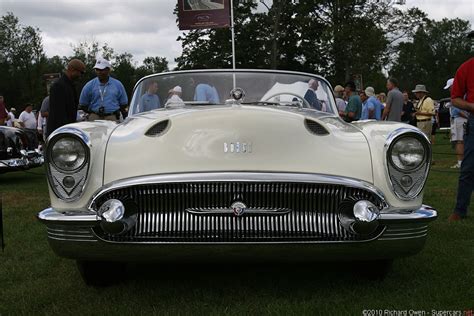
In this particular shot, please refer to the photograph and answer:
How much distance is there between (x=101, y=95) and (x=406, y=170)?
451 centimetres

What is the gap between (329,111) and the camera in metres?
3.89

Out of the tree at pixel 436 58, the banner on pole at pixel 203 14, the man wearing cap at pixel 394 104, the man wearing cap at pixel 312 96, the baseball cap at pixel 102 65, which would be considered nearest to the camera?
the man wearing cap at pixel 312 96

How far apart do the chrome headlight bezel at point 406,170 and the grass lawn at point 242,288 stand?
1.83ft

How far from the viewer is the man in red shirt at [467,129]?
4.73 m

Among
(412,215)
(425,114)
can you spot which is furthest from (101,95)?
(425,114)

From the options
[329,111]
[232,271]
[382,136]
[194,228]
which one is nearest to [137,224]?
[194,228]

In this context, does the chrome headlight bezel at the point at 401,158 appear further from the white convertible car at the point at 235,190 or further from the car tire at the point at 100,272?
the car tire at the point at 100,272

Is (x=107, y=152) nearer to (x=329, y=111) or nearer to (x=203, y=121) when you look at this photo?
(x=203, y=121)

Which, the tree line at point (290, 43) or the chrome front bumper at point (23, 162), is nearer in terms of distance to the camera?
the chrome front bumper at point (23, 162)

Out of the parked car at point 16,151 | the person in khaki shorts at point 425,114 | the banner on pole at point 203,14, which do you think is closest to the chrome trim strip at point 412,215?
the parked car at point 16,151

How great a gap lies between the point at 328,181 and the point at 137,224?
938mm

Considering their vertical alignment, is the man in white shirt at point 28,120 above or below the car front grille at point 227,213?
below

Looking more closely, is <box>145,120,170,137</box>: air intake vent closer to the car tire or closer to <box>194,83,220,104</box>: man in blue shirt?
the car tire

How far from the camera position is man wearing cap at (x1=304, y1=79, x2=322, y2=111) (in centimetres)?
390
